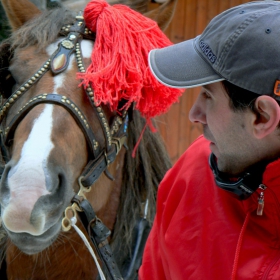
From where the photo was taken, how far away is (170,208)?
1.31 metres

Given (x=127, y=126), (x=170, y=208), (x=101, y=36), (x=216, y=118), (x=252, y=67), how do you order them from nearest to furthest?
(x=252, y=67)
(x=216, y=118)
(x=170, y=208)
(x=101, y=36)
(x=127, y=126)

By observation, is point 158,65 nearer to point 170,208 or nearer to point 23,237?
point 170,208

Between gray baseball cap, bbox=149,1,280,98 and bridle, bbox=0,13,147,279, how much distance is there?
361 mm

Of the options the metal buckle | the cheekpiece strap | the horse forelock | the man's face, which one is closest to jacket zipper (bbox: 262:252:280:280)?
the man's face

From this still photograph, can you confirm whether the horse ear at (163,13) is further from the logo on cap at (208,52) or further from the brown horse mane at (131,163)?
the logo on cap at (208,52)

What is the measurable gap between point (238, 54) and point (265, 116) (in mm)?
157

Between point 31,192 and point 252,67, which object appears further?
point 31,192

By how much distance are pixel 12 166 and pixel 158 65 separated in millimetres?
470

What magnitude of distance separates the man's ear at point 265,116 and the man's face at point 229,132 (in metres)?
0.02

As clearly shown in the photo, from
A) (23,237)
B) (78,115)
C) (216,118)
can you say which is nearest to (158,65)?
(216,118)

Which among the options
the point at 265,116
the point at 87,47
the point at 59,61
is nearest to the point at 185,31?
the point at 87,47

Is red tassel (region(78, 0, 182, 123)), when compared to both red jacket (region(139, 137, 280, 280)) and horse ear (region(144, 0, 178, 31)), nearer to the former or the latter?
horse ear (region(144, 0, 178, 31))

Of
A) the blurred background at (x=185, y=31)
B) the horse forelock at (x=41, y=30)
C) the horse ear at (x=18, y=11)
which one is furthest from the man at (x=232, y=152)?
the blurred background at (x=185, y=31)

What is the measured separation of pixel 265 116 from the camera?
1.04 meters
